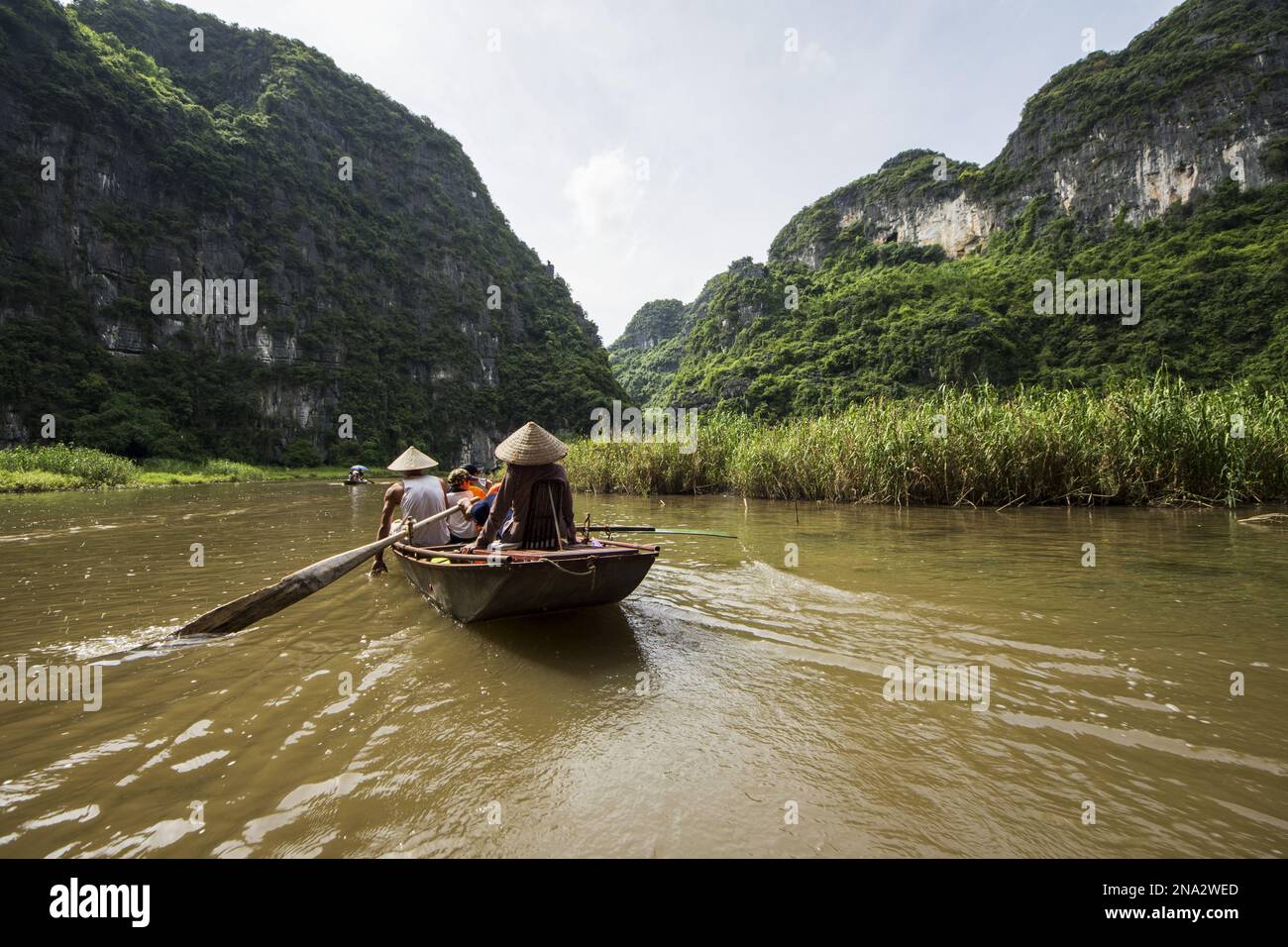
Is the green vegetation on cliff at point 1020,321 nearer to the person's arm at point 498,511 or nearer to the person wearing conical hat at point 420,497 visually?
the person wearing conical hat at point 420,497

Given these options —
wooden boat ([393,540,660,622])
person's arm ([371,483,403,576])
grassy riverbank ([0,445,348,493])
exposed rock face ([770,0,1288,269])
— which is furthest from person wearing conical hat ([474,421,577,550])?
exposed rock face ([770,0,1288,269])

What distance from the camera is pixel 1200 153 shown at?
49375 mm

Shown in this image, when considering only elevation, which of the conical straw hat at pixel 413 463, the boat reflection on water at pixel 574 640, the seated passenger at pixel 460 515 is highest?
the conical straw hat at pixel 413 463

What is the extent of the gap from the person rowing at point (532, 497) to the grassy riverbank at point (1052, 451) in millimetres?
9242

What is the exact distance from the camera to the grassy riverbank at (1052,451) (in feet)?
32.4

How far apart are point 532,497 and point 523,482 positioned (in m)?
0.14

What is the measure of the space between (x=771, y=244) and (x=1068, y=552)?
10878cm

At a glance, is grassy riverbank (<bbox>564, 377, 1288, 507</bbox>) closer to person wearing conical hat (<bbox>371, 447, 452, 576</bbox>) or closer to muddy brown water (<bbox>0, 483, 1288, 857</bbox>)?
muddy brown water (<bbox>0, 483, 1288, 857</bbox>)

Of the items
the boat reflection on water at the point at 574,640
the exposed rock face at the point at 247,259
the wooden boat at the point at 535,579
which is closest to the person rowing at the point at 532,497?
the wooden boat at the point at 535,579

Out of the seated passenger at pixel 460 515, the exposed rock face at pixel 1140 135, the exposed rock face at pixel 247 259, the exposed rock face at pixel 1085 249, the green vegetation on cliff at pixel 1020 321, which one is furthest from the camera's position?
the exposed rock face at pixel 1140 135

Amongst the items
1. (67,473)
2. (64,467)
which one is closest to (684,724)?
(67,473)

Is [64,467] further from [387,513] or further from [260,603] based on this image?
[260,603]

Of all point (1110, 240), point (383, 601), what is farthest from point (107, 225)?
point (1110, 240)
